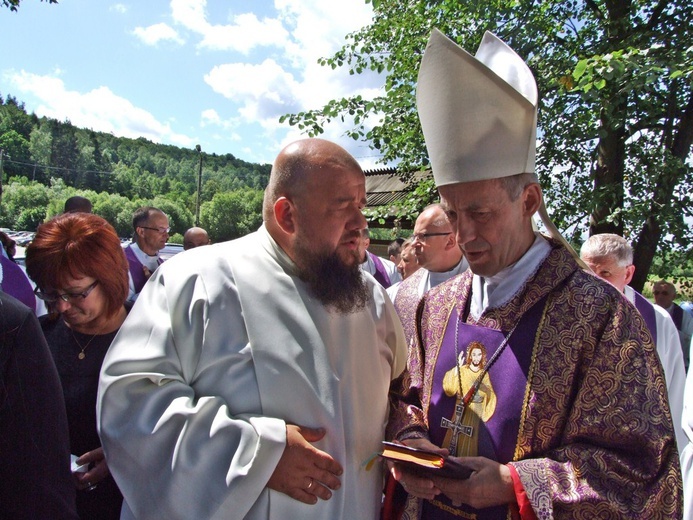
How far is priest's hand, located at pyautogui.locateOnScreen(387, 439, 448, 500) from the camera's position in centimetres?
169

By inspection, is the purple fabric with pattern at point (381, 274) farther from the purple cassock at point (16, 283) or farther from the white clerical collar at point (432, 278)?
the purple cassock at point (16, 283)

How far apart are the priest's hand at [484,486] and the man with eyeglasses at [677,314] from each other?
5.07 metres

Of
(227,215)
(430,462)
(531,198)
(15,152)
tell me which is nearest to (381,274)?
(531,198)

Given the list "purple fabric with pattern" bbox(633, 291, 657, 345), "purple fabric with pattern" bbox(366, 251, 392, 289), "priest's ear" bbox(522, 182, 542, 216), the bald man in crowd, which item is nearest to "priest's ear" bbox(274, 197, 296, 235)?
the bald man in crowd

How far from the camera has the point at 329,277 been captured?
1.94m

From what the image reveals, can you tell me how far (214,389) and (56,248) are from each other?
1.06 meters

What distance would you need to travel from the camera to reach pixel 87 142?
363 ft

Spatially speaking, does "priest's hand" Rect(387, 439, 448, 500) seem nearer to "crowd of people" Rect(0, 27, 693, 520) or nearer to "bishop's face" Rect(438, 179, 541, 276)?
"crowd of people" Rect(0, 27, 693, 520)

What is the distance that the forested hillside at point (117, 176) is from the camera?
71.4 meters

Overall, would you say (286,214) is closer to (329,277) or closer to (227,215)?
(329,277)

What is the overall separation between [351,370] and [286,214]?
0.62m

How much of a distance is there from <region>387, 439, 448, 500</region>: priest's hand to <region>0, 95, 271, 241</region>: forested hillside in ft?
221

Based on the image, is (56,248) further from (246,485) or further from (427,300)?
(427,300)

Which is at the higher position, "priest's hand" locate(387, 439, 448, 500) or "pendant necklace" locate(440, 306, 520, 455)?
"pendant necklace" locate(440, 306, 520, 455)
